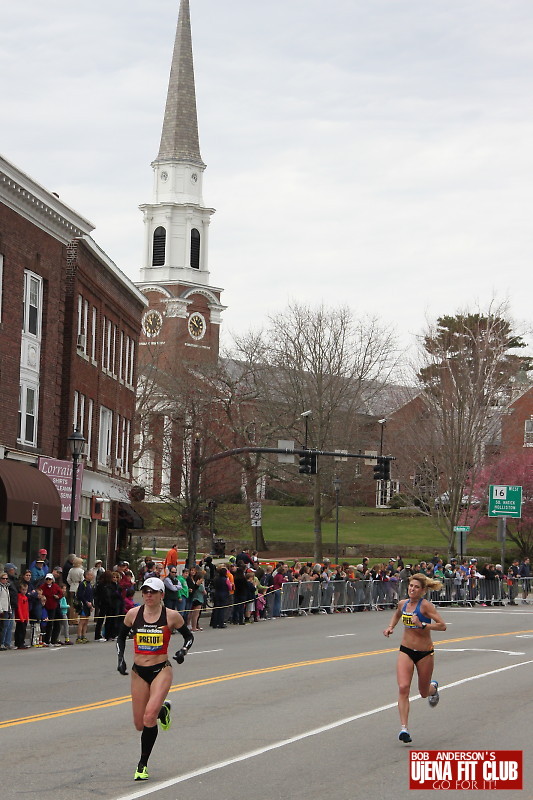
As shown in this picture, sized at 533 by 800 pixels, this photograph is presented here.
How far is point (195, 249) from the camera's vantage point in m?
108

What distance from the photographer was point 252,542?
269 ft

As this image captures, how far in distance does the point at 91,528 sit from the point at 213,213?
65.1 m

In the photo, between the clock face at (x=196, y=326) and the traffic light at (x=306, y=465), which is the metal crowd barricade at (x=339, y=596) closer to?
the traffic light at (x=306, y=465)

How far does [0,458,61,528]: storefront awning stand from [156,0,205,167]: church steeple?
2789 inches

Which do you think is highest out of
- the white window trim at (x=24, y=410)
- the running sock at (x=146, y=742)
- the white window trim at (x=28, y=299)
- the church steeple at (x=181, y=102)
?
the church steeple at (x=181, y=102)

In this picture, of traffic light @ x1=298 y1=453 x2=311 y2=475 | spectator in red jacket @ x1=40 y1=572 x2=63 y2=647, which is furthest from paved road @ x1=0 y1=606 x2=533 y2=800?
traffic light @ x1=298 y1=453 x2=311 y2=475

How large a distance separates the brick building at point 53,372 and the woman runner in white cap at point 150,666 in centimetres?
2227

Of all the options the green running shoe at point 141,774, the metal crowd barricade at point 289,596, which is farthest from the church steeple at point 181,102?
the green running shoe at point 141,774

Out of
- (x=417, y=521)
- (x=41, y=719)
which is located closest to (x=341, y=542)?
(x=417, y=521)

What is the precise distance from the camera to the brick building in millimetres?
35906

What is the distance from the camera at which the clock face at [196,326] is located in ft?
338

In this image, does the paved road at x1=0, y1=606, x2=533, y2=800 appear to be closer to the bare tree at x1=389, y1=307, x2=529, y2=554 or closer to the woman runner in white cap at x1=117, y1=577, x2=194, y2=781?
the woman runner in white cap at x1=117, y1=577, x2=194, y2=781

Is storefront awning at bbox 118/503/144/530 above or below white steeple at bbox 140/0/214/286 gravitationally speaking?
→ below

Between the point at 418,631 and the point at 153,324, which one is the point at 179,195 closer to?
the point at 153,324
